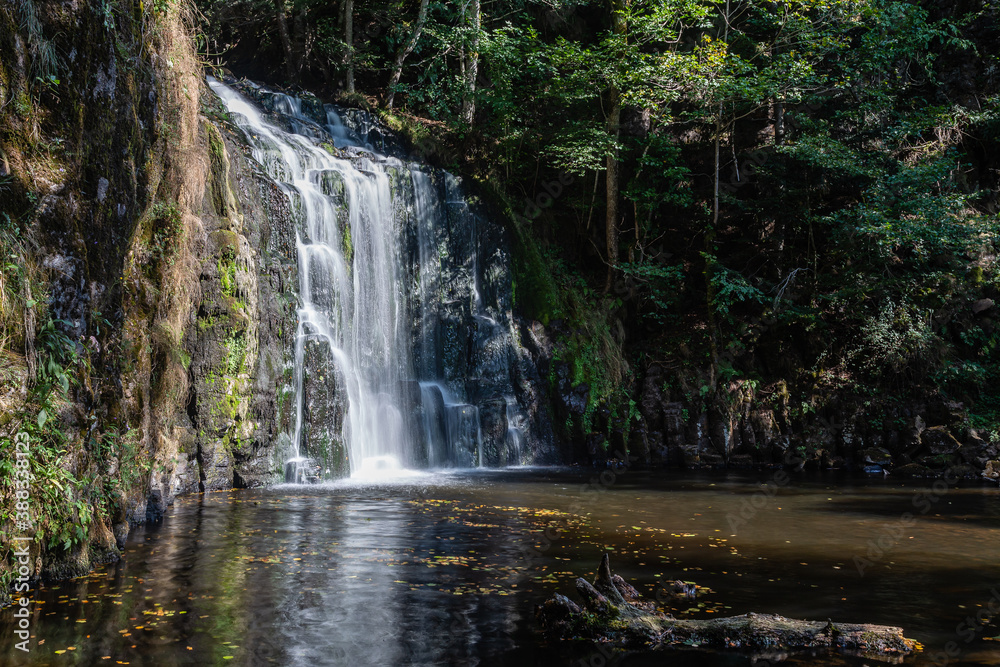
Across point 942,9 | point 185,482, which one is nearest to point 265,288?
point 185,482

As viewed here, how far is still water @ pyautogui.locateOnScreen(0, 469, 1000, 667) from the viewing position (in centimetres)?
447

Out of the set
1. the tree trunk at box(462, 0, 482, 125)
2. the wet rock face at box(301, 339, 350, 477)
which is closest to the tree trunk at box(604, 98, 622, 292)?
the tree trunk at box(462, 0, 482, 125)

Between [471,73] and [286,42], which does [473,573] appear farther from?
[286,42]

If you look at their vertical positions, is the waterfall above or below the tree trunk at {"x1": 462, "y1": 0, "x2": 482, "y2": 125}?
below

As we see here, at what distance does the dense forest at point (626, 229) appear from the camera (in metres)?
8.24

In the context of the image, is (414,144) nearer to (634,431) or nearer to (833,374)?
(634,431)

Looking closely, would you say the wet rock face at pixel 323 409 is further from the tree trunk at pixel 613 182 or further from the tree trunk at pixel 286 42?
the tree trunk at pixel 286 42

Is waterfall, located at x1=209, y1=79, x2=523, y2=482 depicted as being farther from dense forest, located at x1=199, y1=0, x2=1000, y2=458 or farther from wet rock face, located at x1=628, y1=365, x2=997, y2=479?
wet rock face, located at x1=628, y1=365, x2=997, y2=479

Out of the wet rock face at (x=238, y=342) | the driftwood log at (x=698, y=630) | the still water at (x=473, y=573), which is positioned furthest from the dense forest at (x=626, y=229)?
the driftwood log at (x=698, y=630)

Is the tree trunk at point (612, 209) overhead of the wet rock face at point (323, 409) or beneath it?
overhead

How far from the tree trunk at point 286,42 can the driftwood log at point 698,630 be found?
20.9 metres

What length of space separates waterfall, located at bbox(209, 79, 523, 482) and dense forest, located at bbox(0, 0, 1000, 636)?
24cm

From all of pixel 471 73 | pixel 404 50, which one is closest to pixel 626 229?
pixel 471 73

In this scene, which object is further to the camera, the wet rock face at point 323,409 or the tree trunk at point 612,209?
the tree trunk at point 612,209
